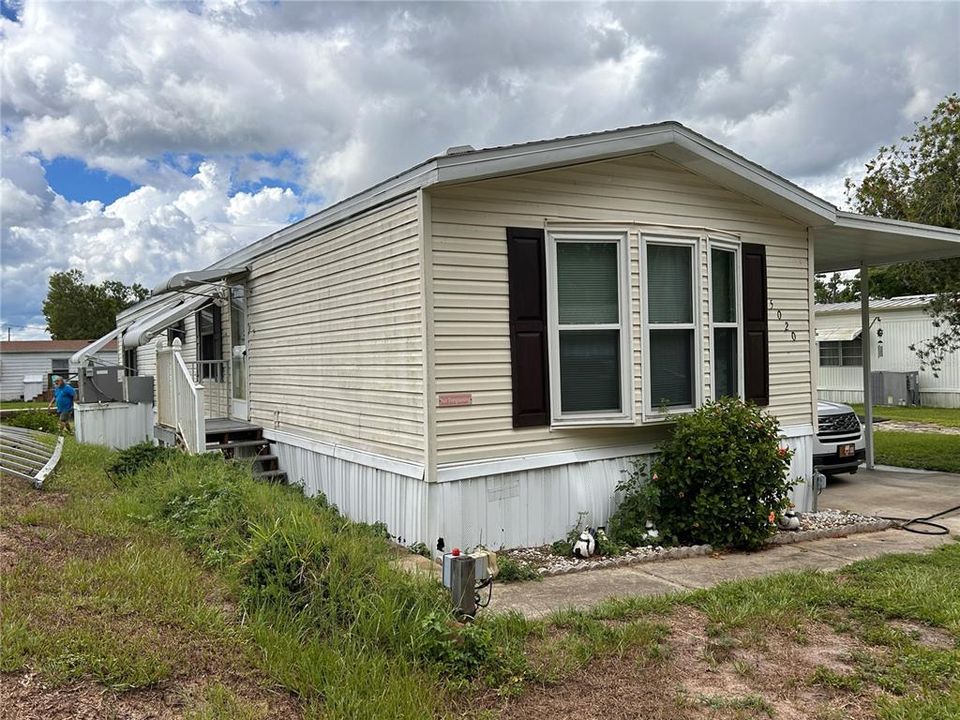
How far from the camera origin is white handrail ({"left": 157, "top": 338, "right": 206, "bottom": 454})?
8.20 metres

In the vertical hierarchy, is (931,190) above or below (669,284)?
above

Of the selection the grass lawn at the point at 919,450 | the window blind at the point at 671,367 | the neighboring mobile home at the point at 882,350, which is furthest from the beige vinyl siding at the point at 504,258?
the neighboring mobile home at the point at 882,350

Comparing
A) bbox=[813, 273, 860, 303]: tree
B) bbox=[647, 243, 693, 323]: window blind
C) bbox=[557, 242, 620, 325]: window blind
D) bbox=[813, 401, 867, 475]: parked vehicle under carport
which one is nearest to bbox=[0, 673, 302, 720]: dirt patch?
bbox=[557, 242, 620, 325]: window blind

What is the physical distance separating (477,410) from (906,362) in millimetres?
20906

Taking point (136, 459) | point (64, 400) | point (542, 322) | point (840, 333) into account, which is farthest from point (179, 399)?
point (840, 333)

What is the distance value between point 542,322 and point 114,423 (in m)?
11.1

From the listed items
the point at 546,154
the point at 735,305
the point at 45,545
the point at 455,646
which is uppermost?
the point at 546,154

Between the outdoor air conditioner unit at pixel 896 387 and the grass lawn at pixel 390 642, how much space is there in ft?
64.0

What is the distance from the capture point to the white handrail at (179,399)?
8203 mm

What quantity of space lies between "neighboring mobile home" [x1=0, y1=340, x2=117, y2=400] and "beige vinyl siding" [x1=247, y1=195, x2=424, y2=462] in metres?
34.9

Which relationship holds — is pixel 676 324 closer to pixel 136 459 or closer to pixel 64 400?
pixel 136 459

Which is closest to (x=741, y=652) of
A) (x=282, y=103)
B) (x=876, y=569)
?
(x=876, y=569)

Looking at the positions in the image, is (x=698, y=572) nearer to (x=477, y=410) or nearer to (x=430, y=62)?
(x=477, y=410)

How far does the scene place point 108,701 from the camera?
2908mm
